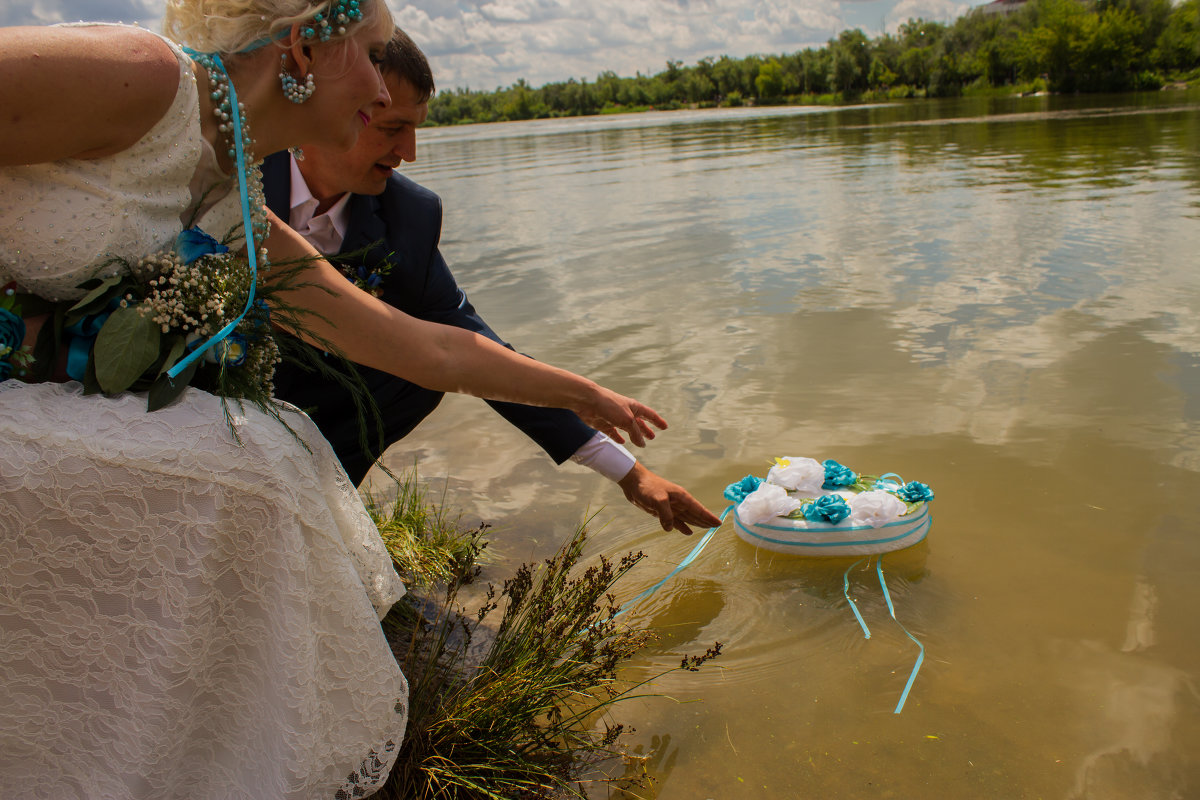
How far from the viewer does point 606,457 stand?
376cm

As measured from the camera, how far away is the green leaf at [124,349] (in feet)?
6.49

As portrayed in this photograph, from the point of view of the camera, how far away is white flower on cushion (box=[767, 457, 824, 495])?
433 cm

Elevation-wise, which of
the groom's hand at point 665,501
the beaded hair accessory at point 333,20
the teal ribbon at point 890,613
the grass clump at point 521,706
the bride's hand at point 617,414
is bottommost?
the teal ribbon at point 890,613

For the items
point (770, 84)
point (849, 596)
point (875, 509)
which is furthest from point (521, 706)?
point (770, 84)

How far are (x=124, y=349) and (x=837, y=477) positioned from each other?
3.28m

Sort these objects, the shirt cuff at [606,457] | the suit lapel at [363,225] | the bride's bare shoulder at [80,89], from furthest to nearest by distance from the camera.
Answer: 1. the suit lapel at [363,225]
2. the shirt cuff at [606,457]
3. the bride's bare shoulder at [80,89]

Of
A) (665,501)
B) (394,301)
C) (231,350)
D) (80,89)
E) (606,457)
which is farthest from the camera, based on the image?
(394,301)

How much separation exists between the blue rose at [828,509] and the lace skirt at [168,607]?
2378 millimetres

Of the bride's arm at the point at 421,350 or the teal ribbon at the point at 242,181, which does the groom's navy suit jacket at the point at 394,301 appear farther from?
the teal ribbon at the point at 242,181

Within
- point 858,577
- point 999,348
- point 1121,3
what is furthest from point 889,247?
point 1121,3

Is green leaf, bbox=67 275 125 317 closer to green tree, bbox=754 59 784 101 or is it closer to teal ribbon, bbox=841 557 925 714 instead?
teal ribbon, bbox=841 557 925 714

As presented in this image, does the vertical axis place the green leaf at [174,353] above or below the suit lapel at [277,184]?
below

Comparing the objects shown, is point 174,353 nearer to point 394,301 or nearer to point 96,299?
point 96,299

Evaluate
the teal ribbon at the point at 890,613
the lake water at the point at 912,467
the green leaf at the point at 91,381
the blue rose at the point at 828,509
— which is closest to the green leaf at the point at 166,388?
the green leaf at the point at 91,381
